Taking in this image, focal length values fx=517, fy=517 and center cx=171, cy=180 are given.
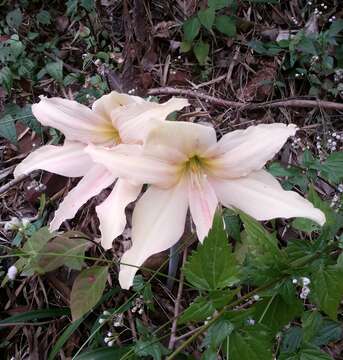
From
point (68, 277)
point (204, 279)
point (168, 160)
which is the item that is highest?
point (168, 160)

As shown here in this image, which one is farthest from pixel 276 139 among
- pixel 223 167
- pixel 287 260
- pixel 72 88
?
pixel 72 88

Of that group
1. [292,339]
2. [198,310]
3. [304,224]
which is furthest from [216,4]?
[198,310]

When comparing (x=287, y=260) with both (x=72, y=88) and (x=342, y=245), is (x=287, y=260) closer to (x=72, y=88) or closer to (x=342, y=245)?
(x=342, y=245)

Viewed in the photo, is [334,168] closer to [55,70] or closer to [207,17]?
[207,17]

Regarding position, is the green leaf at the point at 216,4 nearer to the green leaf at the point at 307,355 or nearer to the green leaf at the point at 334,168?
the green leaf at the point at 334,168

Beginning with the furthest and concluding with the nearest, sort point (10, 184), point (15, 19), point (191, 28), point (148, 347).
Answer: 1. point (15, 19)
2. point (191, 28)
3. point (10, 184)
4. point (148, 347)

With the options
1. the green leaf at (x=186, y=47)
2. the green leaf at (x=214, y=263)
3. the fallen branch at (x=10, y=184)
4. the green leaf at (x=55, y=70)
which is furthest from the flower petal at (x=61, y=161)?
the green leaf at (x=186, y=47)

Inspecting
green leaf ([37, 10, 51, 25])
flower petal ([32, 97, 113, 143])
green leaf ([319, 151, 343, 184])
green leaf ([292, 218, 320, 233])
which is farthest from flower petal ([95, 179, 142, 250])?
green leaf ([37, 10, 51, 25])
